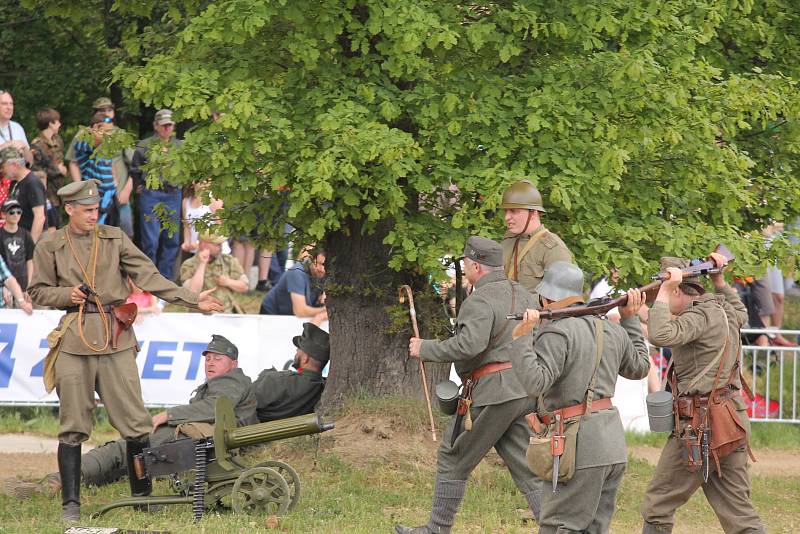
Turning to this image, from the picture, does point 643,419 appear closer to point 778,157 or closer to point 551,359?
point 778,157

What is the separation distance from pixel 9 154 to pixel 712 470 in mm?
9704

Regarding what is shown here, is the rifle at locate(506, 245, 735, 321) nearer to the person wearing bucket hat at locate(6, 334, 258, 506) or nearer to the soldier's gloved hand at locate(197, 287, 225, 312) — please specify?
the soldier's gloved hand at locate(197, 287, 225, 312)

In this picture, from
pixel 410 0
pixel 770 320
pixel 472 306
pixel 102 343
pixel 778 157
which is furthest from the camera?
pixel 770 320

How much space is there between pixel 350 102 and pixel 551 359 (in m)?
3.82

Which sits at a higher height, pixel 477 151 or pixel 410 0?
pixel 410 0

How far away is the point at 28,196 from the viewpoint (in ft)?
50.2

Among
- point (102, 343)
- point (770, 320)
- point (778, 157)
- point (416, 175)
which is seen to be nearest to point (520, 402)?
point (416, 175)

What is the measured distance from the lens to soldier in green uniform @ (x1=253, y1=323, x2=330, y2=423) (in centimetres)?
1123

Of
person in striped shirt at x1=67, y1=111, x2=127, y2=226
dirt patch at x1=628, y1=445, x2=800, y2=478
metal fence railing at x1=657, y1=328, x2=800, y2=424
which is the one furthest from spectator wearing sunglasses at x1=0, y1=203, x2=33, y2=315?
metal fence railing at x1=657, y1=328, x2=800, y2=424

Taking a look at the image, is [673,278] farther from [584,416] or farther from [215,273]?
[215,273]

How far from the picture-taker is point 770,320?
1733 centimetres

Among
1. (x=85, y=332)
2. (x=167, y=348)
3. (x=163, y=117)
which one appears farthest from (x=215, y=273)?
(x=85, y=332)

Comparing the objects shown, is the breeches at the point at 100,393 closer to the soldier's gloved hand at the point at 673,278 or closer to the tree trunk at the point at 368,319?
the tree trunk at the point at 368,319

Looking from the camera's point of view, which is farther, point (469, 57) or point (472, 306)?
point (469, 57)
